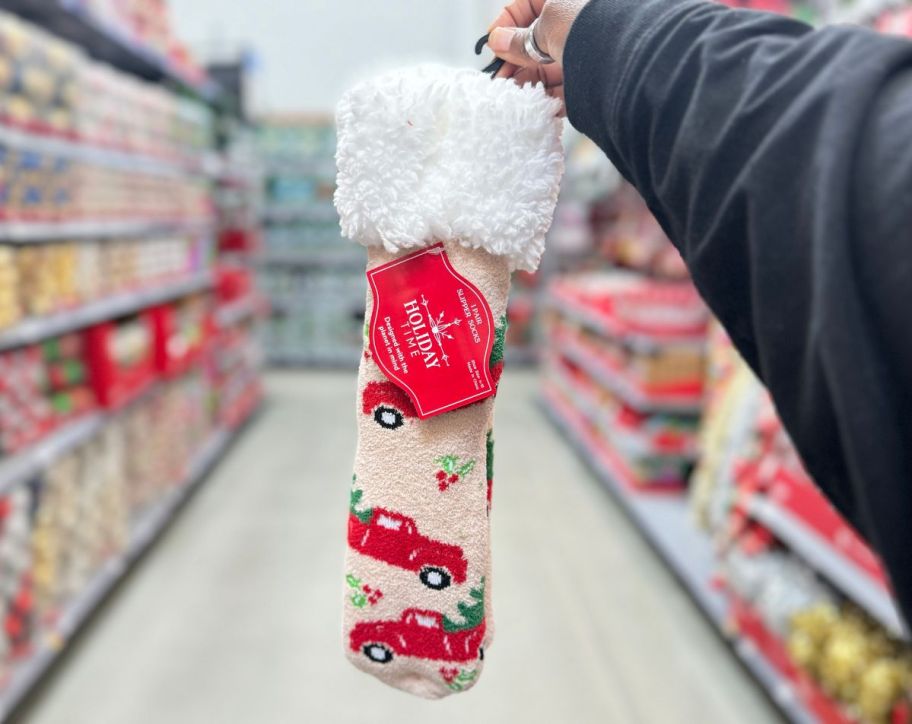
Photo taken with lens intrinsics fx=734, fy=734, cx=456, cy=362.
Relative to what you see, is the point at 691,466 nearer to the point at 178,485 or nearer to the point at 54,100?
the point at 178,485

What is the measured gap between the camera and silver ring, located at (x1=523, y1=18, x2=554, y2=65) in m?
0.58

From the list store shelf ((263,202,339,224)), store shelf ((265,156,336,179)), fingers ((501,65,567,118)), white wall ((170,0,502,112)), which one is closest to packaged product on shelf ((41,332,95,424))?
fingers ((501,65,567,118))

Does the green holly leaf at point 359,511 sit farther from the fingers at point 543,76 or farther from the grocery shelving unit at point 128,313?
the grocery shelving unit at point 128,313

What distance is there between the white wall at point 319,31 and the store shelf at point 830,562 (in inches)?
229

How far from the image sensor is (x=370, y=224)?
58 centimetres

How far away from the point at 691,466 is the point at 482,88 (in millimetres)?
3110

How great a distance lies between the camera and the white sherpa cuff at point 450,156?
561 mm

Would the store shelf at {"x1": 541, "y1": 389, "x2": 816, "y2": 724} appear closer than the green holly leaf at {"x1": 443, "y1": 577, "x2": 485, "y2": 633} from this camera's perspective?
No

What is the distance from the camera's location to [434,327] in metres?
0.59

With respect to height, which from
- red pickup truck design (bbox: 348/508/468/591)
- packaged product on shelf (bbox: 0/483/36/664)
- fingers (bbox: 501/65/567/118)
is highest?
fingers (bbox: 501/65/567/118)

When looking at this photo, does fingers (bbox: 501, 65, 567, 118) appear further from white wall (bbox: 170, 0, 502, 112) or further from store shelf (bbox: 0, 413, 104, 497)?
white wall (bbox: 170, 0, 502, 112)

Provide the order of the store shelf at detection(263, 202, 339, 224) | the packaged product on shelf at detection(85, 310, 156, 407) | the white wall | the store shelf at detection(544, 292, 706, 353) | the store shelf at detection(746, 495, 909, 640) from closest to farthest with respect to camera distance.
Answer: the store shelf at detection(746, 495, 909, 640) → the packaged product on shelf at detection(85, 310, 156, 407) → the store shelf at detection(544, 292, 706, 353) → the store shelf at detection(263, 202, 339, 224) → the white wall

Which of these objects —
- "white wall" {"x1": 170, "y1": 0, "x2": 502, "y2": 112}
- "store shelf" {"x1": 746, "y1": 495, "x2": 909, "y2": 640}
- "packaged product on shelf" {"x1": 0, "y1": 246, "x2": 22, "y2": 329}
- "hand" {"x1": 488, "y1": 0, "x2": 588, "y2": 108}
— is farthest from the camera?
"white wall" {"x1": 170, "y1": 0, "x2": 502, "y2": 112}

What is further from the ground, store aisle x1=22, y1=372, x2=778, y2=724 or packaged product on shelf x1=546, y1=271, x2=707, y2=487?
packaged product on shelf x1=546, y1=271, x2=707, y2=487
